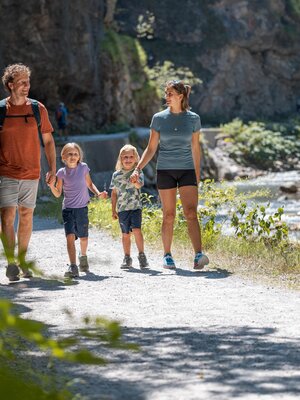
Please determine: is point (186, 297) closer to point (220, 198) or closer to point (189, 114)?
point (189, 114)

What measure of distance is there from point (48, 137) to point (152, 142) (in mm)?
1362

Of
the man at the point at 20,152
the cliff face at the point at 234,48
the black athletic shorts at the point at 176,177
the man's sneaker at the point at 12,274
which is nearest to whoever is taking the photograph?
the man's sneaker at the point at 12,274

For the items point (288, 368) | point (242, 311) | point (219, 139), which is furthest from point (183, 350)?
point (219, 139)

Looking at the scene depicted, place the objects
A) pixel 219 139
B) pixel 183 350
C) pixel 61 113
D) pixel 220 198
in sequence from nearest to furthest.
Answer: pixel 183 350
pixel 220 198
pixel 61 113
pixel 219 139

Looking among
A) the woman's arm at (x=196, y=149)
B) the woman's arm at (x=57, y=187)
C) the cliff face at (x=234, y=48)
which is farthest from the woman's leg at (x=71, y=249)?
the cliff face at (x=234, y=48)

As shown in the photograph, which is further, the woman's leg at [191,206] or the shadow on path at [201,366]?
the woman's leg at [191,206]

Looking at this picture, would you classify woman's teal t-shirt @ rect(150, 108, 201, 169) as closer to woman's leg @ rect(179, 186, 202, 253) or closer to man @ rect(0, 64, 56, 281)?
woman's leg @ rect(179, 186, 202, 253)

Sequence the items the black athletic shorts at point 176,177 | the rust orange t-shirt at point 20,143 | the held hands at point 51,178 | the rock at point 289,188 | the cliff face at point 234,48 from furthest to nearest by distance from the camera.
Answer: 1. the cliff face at point 234,48
2. the rock at point 289,188
3. the black athletic shorts at point 176,177
4. the held hands at point 51,178
5. the rust orange t-shirt at point 20,143

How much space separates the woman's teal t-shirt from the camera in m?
11.1

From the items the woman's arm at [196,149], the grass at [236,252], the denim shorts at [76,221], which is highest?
the woman's arm at [196,149]

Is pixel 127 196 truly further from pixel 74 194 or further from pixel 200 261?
pixel 200 261

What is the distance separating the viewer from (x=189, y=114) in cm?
1111

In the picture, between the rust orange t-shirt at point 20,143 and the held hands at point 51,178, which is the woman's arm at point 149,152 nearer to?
the held hands at point 51,178

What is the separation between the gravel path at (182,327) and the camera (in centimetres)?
530
